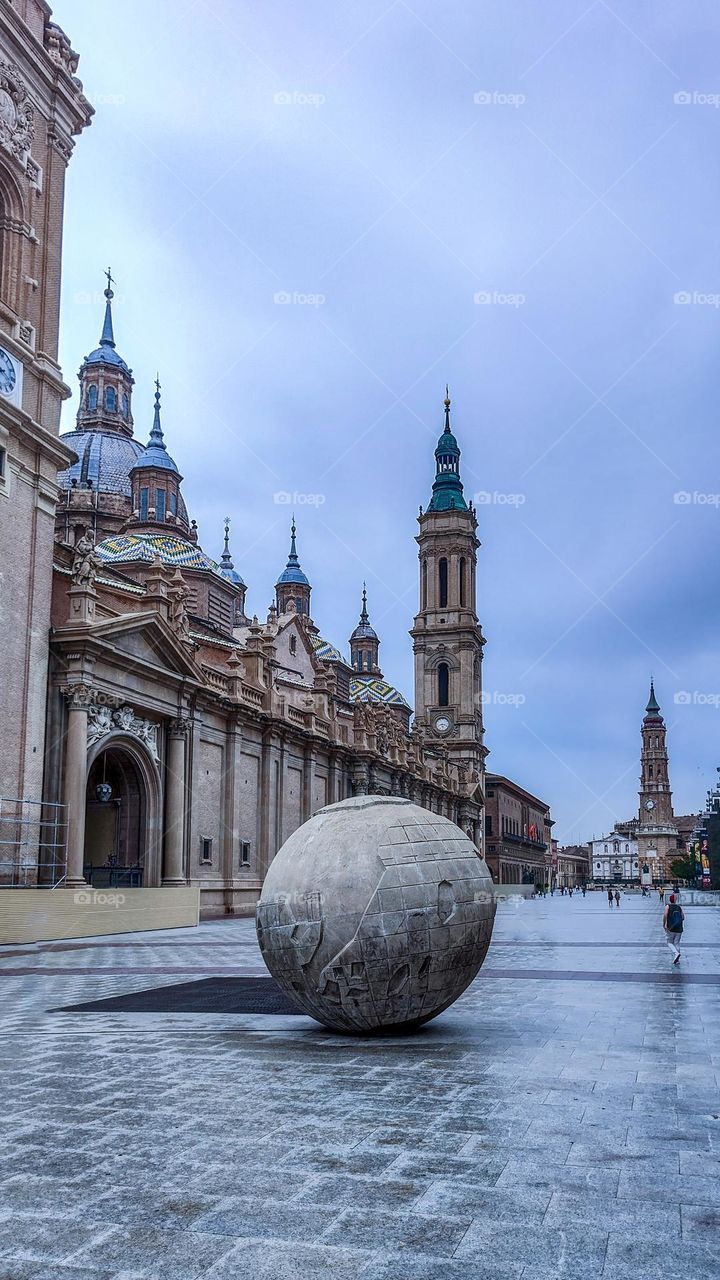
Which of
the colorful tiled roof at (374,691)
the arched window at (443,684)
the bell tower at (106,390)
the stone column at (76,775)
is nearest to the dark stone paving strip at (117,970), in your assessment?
the stone column at (76,775)

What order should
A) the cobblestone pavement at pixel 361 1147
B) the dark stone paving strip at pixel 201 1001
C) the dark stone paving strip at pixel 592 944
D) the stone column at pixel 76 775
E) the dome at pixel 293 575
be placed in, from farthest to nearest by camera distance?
the dome at pixel 293 575 < the stone column at pixel 76 775 < the dark stone paving strip at pixel 592 944 < the dark stone paving strip at pixel 201 1001 < the cobblestone pavement at pixel 361 1147

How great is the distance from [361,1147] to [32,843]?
2173 centimetres

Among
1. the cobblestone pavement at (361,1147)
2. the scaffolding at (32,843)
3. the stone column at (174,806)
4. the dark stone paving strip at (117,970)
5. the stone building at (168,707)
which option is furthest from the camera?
the stone column at (174,806)

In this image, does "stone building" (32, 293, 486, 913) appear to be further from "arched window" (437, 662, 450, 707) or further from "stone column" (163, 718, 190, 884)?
"arched window" (437, 662, 450, 707)

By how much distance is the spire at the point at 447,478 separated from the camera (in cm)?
10006

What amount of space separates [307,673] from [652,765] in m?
145

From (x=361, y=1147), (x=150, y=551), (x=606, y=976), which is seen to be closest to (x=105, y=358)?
(x=150, y=551)

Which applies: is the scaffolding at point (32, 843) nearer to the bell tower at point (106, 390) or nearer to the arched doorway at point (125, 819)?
the arched doorway at point (125, 819)

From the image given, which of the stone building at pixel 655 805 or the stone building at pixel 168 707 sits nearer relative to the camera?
the stone building at pixel 168 707

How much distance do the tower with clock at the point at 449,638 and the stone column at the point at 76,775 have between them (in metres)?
68.3

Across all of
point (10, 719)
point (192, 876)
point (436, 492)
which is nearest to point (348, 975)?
point (10, 719)

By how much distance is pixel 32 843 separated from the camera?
87.4 ft

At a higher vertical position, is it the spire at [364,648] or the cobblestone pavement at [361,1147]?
the spire at [364,648]

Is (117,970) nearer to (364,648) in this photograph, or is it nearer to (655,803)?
(364,648)
